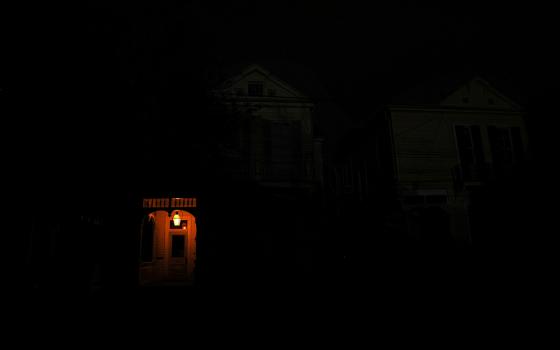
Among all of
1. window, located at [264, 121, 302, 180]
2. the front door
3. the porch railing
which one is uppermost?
window, located at [264, 121, 302, 180]

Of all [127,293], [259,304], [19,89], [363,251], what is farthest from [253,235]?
[19,89]

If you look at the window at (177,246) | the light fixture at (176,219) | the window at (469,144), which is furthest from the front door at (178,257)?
the window at (469,144)

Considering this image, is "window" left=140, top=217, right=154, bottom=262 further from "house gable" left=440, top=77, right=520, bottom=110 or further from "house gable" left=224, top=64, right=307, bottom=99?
"house gable" left=440, top=77, right=520, bottom=110

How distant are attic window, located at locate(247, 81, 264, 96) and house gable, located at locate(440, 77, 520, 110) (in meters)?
8.08

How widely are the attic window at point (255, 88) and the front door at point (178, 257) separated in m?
Answer: 6.71

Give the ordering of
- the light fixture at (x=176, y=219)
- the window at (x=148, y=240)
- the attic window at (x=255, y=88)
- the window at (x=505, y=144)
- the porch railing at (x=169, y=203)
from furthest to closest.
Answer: the window at (x=505, y=144), the attic window at (x=255, y=88), the light fixture at (x=176, y=219), the window at (x=148, y=240), the porch railing at (x=169, y=203)

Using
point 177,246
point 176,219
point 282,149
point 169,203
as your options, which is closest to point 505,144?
point 282,149

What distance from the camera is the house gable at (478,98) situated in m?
14.7

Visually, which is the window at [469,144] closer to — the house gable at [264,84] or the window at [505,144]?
the window at [505,144]

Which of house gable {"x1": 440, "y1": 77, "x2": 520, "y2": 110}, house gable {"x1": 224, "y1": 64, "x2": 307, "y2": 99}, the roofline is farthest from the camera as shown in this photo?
house gable {"x1": 440, "y1": 77, "x2": 520, "y2": 110}

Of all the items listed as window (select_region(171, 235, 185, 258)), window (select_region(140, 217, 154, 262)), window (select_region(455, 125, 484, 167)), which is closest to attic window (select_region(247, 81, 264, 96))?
window (select_region(140, 217, 154, 262))

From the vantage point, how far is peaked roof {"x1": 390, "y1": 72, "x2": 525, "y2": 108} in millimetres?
14766

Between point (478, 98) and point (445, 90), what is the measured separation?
146 centimetres

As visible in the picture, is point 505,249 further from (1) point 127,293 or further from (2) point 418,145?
(1) point 127,293
